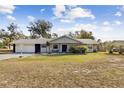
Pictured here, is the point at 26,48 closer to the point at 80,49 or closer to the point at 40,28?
the point at 80,49

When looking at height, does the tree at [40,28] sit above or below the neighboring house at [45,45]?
above

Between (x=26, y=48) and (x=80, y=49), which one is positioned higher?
(x=26, y=48)

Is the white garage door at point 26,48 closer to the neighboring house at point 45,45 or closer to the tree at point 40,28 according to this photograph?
the neighboring house at point 45,45

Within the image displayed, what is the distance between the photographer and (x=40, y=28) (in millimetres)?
55031

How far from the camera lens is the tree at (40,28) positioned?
2129 inches

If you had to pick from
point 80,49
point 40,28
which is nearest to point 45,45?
point 80,49

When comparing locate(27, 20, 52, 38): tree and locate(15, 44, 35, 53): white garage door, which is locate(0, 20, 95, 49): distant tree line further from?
locate(15, 44, 35, 53): white garage door

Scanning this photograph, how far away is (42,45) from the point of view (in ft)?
117

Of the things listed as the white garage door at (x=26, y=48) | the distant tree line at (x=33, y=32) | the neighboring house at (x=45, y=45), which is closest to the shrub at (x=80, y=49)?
the neighboring house at (x=45, y=45)

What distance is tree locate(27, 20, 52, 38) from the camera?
54069 mm

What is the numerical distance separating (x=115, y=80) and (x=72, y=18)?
124ft

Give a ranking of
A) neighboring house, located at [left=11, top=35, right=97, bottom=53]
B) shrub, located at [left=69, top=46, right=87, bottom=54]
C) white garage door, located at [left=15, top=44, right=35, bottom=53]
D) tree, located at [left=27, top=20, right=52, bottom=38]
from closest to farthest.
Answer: shrub, located at [left=69, top=46, right=87, bottom=54] → neighboring house, located at [left=11, top=35, right=97, bottom=53] → white garage door, located at [left=15, top=44, right=35, bottom=53] → tree, located at [left=27, top=20, right=52, bottom=38]

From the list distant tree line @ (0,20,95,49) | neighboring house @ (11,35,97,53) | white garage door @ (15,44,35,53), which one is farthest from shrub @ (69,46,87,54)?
distant tree line @ (0,20,95,49)
